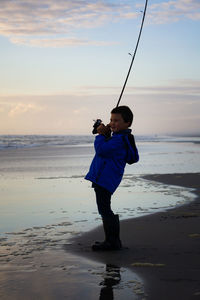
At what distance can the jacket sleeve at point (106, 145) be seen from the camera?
15.7 ft

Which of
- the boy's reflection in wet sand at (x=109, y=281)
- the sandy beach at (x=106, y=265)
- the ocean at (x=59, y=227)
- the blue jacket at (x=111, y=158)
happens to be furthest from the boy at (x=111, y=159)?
the boy's reflection in wet sand at (x=109, y=281)

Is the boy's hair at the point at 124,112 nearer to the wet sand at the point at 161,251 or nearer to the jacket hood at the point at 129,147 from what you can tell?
the jacket hood at the point at 129,147

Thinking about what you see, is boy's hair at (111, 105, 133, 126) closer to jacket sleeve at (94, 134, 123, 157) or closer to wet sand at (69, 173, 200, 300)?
jacket sleeve at (94, 134, 123, 157)

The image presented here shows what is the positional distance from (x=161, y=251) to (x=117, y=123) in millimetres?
1433

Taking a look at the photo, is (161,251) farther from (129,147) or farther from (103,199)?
(129,147)

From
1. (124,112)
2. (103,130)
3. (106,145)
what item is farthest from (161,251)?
(124,112)

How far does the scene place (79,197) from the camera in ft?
28.7

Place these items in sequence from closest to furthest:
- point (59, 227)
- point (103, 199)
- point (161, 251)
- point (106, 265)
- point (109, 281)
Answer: point (109, 281)
point (106, 265)
point (161, 251)
point (103, 199)
point (59, 227)

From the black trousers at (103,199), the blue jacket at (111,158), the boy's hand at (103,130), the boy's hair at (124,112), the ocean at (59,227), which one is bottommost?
the ocean at (59,227)

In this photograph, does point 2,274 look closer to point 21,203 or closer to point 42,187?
point 21,203

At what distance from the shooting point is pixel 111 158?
192 inches

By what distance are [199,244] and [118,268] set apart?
1.21 m

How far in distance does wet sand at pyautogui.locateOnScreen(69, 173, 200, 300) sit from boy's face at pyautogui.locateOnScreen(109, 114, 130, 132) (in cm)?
131

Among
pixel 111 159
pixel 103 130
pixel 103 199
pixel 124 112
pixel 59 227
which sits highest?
pixel 124 112
